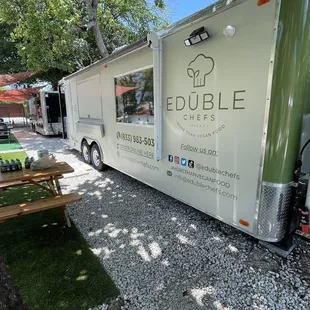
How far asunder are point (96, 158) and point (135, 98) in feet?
8.48

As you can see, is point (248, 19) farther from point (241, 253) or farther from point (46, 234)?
point (46, 234)

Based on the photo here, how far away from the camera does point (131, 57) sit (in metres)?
3.71

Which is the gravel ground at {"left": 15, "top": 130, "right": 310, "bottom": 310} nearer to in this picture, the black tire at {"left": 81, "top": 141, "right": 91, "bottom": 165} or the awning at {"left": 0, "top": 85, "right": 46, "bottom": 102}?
the black tire at {"left": 81, "top": 141, "right": 91, "bottom": 165}

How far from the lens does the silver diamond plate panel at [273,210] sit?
2.15m

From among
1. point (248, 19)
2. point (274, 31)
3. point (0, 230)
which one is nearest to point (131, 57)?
point (248, 19)

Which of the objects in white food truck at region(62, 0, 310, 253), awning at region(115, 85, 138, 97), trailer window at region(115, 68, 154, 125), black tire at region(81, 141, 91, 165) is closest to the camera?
white food truck at region(62, 0, 310, 253)

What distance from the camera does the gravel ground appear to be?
196cm

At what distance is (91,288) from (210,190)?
5.41 ft

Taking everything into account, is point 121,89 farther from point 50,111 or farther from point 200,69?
point 50,111

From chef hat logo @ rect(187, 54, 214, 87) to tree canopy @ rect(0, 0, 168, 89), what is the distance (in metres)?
6.13

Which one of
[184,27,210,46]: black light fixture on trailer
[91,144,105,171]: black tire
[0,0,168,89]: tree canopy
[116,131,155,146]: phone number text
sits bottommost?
[91,144,105,171]: black tire

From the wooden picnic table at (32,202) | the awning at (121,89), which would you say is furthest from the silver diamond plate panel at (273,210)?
the awning at (121,89)

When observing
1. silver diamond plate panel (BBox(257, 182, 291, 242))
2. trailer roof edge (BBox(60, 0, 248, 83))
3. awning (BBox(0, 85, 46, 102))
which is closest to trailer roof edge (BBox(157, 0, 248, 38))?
trailer roof edge (BBox(60, 0, 248, 83))

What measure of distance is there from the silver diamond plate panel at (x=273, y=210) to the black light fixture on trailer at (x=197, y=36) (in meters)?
1.67
